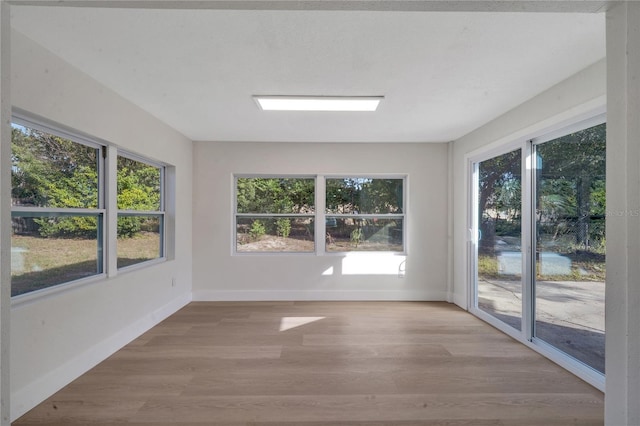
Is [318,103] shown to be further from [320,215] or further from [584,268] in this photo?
[584,268]

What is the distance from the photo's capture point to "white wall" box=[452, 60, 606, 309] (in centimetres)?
231

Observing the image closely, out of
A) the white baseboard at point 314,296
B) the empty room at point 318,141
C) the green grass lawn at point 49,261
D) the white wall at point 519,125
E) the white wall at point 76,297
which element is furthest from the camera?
the white baseboard at point 314,296

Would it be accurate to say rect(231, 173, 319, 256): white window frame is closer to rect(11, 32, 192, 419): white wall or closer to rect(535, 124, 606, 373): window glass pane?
rect(11, 32, 192, 419): white wall

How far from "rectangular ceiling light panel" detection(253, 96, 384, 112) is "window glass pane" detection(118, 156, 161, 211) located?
1.60 metres

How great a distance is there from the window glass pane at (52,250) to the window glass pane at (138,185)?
0.48m

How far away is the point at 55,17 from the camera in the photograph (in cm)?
177

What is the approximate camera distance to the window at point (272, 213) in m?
4.75

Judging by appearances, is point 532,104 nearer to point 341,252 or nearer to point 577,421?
point 577,421

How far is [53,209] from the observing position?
2.34 metres

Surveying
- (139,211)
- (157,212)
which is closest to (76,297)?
(139,211)

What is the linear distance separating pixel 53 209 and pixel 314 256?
124 inches

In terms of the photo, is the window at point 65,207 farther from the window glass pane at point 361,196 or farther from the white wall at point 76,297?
the window glass pane at point 361,196

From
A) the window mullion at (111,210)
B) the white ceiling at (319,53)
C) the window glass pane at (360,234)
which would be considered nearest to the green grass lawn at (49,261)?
the window mullion at (111,210)

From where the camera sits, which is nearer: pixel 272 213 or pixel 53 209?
pixel 53 209
